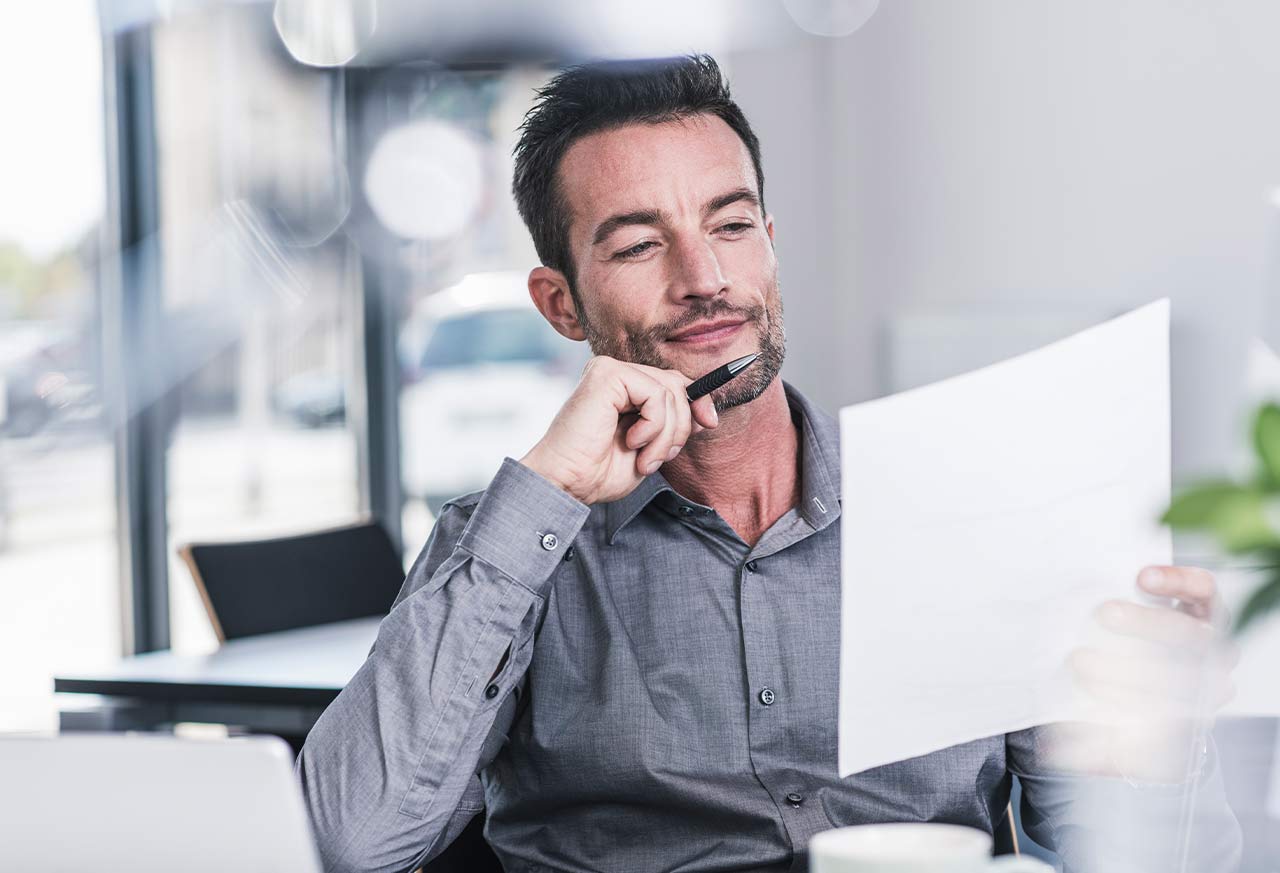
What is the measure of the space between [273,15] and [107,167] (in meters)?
0.78

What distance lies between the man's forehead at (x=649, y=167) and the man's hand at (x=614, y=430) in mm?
279

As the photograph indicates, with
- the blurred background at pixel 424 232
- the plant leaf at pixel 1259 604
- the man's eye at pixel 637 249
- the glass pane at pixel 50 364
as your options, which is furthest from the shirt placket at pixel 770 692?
the glass pane at pixel 50 364

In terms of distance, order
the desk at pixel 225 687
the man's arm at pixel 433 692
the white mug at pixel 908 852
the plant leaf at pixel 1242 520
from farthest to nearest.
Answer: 1. the desk at pixel 225 687
2. the man's arm at pixel 433 692
3. the white mug at pixel 908 852
4. the plant leaf at pixel 1242 520

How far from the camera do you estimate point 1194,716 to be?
35.0 inches

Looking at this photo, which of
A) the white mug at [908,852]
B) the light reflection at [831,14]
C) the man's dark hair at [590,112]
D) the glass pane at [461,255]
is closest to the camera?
the white mug at [908,852]

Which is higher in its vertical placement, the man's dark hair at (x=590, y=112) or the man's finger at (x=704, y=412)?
the man's dark hair at (x=590, y=112)

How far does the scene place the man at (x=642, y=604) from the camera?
1174 millimetres

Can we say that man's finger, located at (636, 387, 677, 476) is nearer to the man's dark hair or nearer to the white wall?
the man's dark hair

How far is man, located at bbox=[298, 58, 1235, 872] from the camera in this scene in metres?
1.17

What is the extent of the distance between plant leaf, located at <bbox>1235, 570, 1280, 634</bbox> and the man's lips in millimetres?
945

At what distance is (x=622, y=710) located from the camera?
1.32 metres

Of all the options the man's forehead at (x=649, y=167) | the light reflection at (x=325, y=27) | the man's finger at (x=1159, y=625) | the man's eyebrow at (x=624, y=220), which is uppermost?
the light reflection at (x=325, y=27)

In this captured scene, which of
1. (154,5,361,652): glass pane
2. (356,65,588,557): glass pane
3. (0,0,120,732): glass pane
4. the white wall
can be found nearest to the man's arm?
the white wall

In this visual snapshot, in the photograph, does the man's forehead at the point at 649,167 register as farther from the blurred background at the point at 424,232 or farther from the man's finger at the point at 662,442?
the blurred background at the point at 424,232
